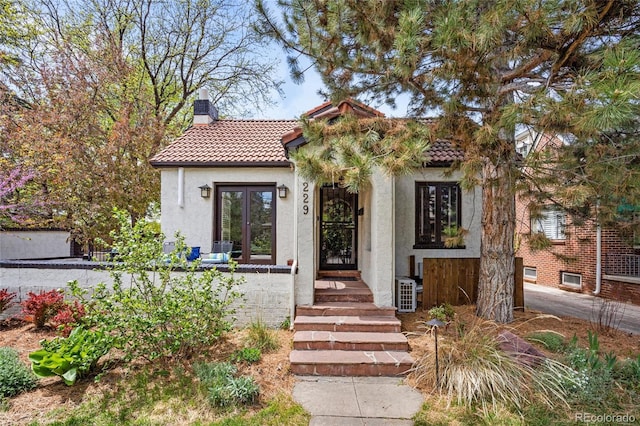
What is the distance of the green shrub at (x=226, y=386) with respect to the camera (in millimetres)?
4062

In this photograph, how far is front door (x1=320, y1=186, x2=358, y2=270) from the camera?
375 inches

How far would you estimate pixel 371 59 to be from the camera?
17.8ft

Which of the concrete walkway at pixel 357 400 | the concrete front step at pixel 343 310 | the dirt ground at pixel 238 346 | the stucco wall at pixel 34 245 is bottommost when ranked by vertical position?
the concrete walkway at pixel 357 400

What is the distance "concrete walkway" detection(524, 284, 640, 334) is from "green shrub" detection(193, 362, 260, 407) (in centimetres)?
825

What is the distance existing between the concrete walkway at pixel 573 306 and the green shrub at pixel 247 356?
8.04 metres

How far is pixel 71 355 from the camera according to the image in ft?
14.6

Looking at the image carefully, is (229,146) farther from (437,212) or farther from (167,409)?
(167,409)

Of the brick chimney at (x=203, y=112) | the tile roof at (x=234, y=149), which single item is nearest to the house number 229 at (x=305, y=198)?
the tile roof at (x=234, y=149)

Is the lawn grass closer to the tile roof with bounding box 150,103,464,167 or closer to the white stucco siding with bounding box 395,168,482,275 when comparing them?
the white stucco siding with bounding box 395,168,482,275

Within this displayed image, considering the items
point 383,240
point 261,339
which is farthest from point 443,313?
point 261,339

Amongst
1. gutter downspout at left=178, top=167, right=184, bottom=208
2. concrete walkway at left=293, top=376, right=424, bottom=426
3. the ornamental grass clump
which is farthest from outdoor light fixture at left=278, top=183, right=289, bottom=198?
the ornamental grass clump

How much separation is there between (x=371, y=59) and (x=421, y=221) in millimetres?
5619

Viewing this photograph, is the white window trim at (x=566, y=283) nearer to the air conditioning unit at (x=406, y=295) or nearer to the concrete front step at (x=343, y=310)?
the air conditioning unit at (x=406, y=295)

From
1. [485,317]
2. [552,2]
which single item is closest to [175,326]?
[485,317]
